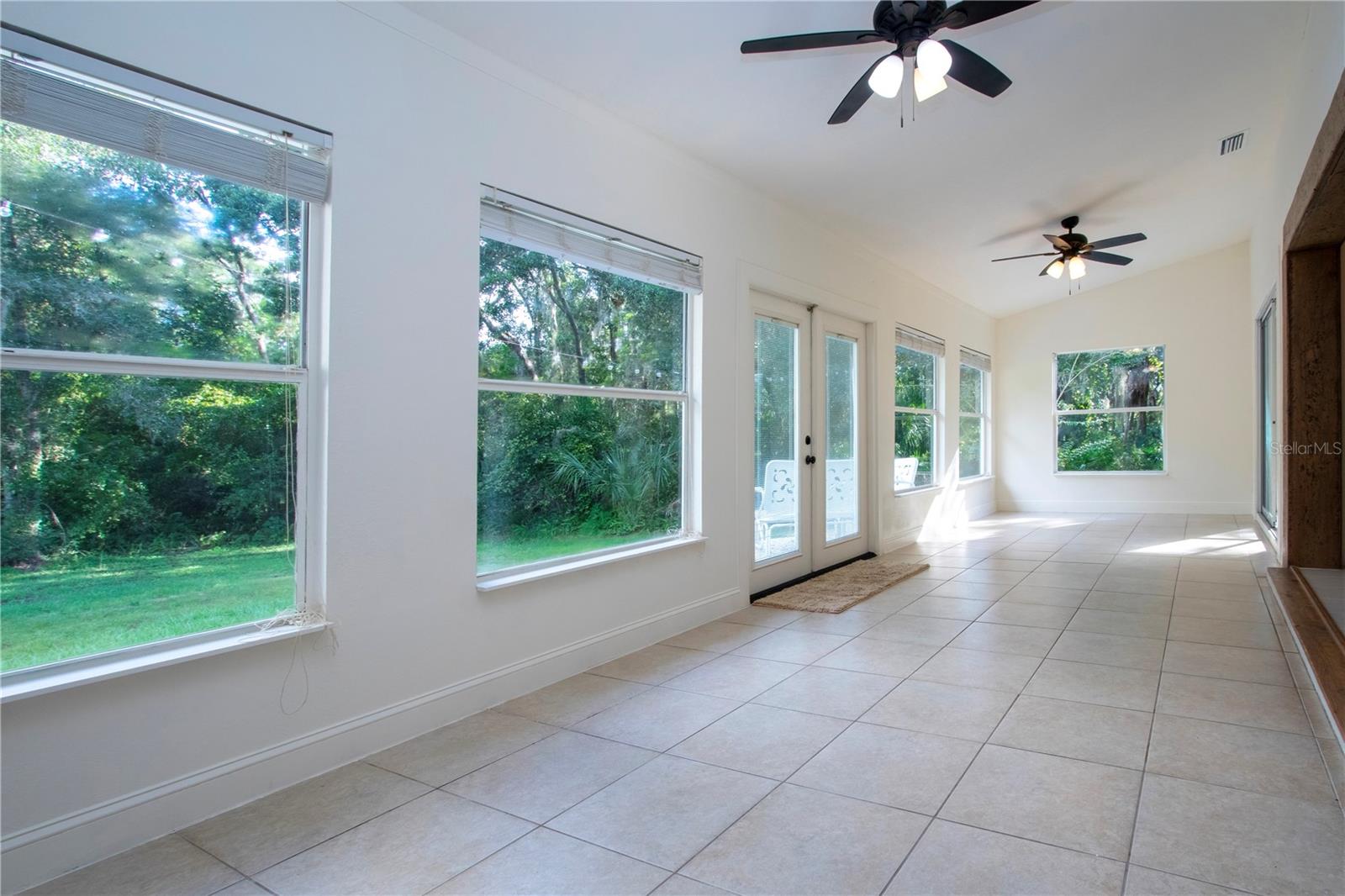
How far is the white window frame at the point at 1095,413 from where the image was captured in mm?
8500

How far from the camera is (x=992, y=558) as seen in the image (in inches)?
233

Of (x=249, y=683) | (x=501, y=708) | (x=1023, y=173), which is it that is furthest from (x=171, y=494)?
(x=1023, y=173)

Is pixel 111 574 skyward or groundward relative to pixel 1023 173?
groundward

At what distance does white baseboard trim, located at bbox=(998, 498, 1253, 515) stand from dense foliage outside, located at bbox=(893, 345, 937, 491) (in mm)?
2712

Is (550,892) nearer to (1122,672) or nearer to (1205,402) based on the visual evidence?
(1122,672)

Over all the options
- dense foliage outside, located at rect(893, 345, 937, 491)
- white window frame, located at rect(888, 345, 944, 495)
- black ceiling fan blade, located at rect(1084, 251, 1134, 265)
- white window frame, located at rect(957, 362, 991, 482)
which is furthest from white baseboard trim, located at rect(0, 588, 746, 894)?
white window frame, located at rect(957, 362, 991, 482)

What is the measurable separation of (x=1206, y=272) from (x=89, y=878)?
10275 mm

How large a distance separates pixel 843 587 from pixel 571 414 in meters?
2.49

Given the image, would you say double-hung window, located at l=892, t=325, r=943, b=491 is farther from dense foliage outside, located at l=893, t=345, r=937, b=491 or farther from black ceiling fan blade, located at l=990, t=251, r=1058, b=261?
black ceiling fan blade, located at l=990, t=251, r=1058, b=261

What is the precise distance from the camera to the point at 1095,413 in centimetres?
897

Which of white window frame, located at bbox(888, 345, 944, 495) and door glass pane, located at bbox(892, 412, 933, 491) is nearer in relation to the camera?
door glass pane, located at bbox(892, 412, 933, 491)

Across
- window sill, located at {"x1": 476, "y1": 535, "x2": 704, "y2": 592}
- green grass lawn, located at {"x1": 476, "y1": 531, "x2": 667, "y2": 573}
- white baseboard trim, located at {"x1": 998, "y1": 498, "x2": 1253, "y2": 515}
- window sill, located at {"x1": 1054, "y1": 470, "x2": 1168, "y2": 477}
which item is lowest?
white baseboard trim, located at {"x1": 998, "y1": 498, "x2": 1253, "y2": 515}

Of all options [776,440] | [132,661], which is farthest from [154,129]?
[776,440]

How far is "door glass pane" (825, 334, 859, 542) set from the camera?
5465 mm
